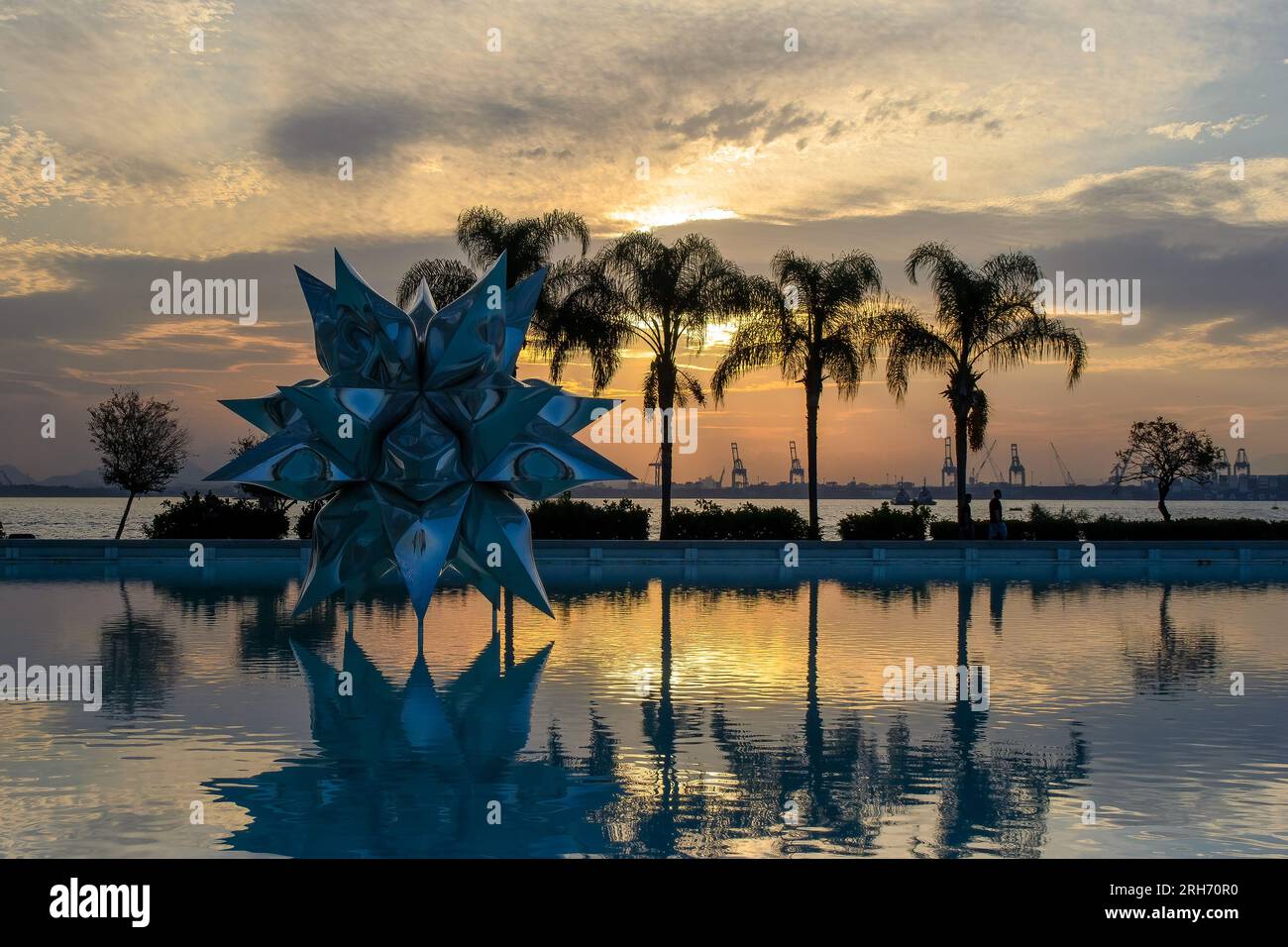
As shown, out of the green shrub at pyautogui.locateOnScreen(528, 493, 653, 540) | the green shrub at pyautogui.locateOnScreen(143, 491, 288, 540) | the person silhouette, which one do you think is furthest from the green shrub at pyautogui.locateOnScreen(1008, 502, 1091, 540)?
the green shrub at pyautogui.locateOnScreen(143, 491, 288, 540)

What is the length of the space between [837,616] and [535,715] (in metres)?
9.26

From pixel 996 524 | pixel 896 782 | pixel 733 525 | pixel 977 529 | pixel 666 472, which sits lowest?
pixel 896 782

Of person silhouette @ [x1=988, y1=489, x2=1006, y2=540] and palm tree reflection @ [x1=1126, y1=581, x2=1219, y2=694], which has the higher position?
person silhouette @ [x1=988, y1=489, x2=1006, y2=540]

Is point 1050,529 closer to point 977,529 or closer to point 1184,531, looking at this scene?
point 977,529

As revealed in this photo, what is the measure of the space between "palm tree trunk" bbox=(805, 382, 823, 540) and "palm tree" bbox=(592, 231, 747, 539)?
3.62 metres

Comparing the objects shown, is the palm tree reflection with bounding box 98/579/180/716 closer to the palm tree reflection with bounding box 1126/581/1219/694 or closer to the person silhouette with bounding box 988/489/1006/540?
the palm tree reflection with bounding box 1126/581/1219/694

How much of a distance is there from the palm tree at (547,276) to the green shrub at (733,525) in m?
4.92

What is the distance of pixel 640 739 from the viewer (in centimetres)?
1012

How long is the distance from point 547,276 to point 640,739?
24.4 m

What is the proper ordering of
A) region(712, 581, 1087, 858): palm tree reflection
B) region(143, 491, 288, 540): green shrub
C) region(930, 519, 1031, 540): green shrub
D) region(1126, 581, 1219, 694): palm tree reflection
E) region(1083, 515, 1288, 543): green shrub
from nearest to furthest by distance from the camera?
region(712, 581, 1087, 858): palm tree reflection, region(1126, 581, 1219, 694): palm tree reflection, region(143, 491, 288, 540): green shrub, region(930, 519, 1031, 540): green shrub, region(1083, 515, 1288, 543): green shrub

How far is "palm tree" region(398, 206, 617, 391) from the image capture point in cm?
3209

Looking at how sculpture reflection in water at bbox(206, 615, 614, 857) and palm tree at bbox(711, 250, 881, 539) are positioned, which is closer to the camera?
sculpture reflection in water at bbox(206, 615, 614, 857)

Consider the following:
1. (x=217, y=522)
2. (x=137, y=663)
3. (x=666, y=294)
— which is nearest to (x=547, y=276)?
(x=666, y=294)

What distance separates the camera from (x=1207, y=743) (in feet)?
32.6
